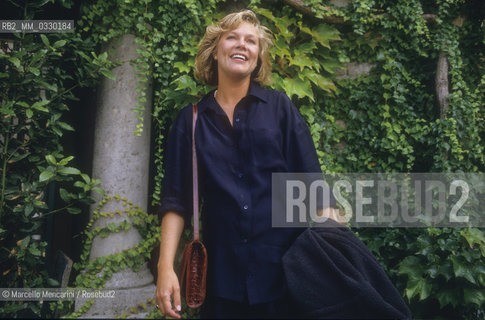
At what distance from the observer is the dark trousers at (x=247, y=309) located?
1.63m

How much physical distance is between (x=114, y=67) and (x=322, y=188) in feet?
6.17

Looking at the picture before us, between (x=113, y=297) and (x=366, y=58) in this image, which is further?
(x=366, y=58)

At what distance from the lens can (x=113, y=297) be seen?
2.51 m

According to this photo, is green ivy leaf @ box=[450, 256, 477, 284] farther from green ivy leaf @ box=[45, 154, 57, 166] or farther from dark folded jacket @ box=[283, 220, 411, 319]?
green ivy leaf @ box=[45, 154, 57, 166]

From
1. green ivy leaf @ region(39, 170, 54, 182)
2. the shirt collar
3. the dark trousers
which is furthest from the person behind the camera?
green ivy leaf @ region(39, 170, 54, 182)

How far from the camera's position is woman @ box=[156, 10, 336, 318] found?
165cm

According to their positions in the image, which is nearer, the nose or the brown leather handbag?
the brown leather handbag

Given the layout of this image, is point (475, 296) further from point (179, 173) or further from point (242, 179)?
point (179, 173)

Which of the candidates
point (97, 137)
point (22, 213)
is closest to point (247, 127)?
point (97, 137)

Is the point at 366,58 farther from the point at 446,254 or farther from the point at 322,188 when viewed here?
the point at 322,188

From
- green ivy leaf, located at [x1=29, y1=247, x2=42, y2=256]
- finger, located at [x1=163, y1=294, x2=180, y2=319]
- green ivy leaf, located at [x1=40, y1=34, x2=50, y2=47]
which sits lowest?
finger, located at [x1=163, y1=294, x2=180, y2=319]

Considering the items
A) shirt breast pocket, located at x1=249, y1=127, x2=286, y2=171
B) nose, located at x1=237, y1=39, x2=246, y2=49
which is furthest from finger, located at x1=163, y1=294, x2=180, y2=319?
nose, located at x1=237, y1=39, x2=246, y2=49

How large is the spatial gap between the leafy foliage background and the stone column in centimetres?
11

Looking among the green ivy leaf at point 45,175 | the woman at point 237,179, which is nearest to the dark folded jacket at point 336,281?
the woman at point 237,179
